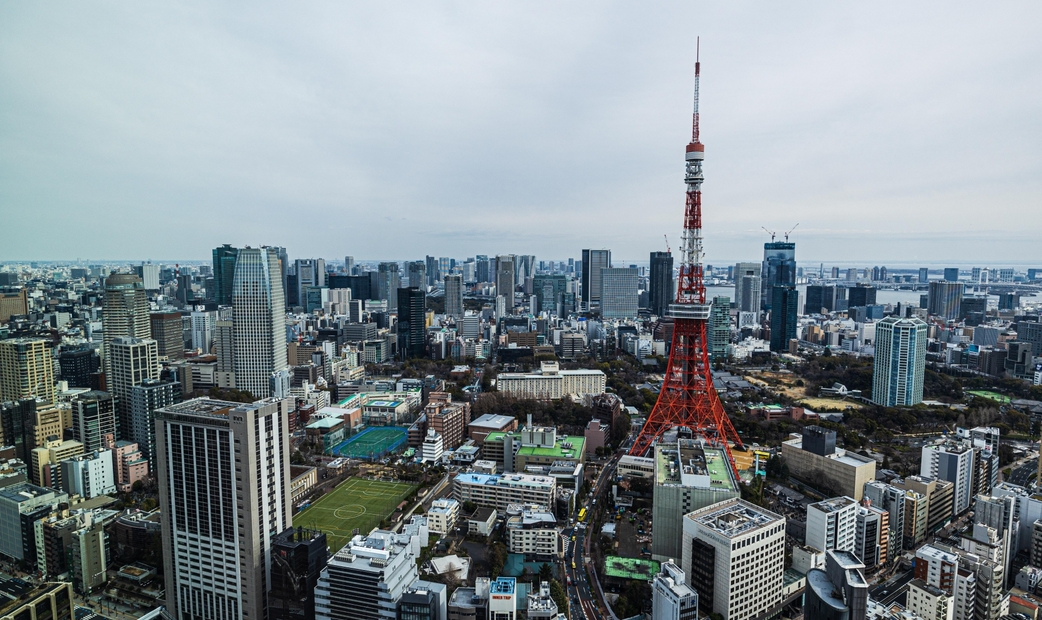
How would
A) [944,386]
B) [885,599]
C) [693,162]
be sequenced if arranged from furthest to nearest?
[944,386] → [693,162] → [885,599]

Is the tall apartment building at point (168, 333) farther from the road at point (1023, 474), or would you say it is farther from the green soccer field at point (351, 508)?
the road at point (1023, 474)

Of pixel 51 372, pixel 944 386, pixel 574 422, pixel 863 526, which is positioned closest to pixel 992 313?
pixel 944 386

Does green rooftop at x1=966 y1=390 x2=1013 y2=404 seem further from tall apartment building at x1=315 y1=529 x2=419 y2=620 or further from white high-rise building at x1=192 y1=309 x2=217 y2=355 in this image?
white high-rise building at x1=192 y1=309 x2=217 y2=355

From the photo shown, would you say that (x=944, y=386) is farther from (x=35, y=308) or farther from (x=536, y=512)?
(x=35, y=308)

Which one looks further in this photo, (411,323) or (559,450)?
(411,323)

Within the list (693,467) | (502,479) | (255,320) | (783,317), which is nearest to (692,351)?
(693,467)

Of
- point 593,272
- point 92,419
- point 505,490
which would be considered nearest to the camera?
point 505,490

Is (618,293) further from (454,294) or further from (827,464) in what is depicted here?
(827,464)
